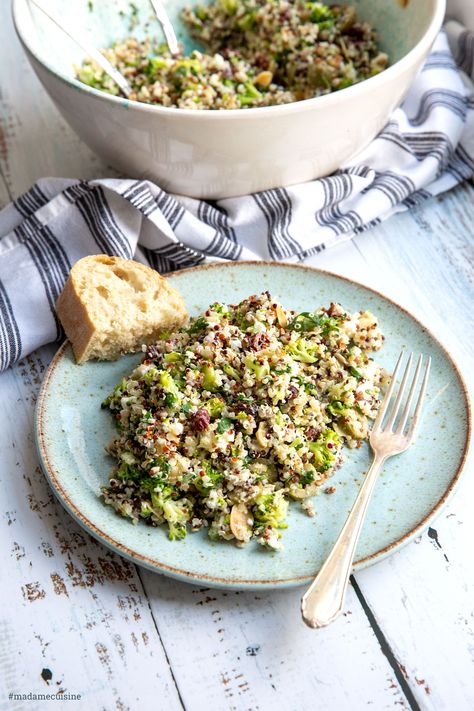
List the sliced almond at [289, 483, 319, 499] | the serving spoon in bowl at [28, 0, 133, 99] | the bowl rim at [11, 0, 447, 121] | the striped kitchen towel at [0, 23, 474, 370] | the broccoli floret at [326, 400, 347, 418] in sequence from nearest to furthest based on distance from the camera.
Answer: the sliced almond at [289, 483, 319, 499], the broccoli floret at [326, 400, 347, 418], the bowl rim at [11, 0, 447, 121], the striped kitchen towel at [0, 23, 474, 370], the serving spoon in bowl at [28, 0, 133, 99]

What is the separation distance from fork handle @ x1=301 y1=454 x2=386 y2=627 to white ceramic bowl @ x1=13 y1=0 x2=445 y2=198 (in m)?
1.01

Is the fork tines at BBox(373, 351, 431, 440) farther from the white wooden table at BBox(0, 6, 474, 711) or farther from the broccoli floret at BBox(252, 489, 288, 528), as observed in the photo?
the broccoli floret at BBox(252, 489, 288, 528)

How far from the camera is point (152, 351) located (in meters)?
1.90

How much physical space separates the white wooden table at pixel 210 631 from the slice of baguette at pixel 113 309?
32 centimetres

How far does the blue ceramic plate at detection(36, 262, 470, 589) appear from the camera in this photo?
158 centimetres

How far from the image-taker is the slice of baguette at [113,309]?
196 centimetres

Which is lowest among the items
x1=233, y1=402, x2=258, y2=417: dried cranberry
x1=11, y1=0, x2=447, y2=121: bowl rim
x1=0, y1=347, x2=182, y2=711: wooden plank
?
x1=0, y1=347, x2=182, y2=711: wooden plank

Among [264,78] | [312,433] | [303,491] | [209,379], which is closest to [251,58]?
[264,78]

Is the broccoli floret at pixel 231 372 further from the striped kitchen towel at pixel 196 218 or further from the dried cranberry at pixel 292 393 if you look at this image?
the striped kitchen towel at pixel 196 218

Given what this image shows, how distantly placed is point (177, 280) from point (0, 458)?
0.65m

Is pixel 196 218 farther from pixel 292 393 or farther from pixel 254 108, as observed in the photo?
pixel 292 393

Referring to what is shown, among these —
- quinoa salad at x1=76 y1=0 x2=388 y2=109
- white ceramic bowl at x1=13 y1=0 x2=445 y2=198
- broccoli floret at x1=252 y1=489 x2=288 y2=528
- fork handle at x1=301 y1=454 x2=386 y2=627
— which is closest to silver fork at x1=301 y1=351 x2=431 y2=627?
fork handle at x1=301 y1=454 x2=386 y2=627

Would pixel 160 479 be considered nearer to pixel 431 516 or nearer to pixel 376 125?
pixel 431 516

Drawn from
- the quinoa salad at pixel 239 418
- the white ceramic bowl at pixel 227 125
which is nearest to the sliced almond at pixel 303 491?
the quinoa salad at pixel 239 418
